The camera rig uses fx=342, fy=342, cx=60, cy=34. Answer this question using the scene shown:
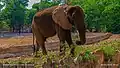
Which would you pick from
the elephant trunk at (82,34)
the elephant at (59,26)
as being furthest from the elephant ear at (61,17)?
the elephant trunk at (82,34)

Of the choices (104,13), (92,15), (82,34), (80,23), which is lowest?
(92,15)

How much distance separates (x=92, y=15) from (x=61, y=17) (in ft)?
100

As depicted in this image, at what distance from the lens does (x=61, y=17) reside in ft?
27.3

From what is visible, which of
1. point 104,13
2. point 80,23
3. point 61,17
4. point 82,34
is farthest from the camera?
point 104,13

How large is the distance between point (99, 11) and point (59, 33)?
2918 cm

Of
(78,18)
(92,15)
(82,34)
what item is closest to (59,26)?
(78,18)

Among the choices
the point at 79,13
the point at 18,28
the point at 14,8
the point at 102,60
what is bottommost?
the point at 18,28

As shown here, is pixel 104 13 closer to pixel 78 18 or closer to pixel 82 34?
pixel 78 18

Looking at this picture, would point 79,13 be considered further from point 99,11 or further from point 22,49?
point 99,11

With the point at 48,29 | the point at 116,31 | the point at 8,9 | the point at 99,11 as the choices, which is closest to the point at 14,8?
the point at 8,9

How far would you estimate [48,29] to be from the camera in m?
8.91

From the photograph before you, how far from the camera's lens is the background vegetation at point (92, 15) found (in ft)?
103

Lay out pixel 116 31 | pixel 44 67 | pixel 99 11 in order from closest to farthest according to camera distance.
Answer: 1. pixel 44 67
2. pixel 116 31
3. pixel 99 11

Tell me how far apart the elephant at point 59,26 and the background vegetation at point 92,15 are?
905 centimetres
